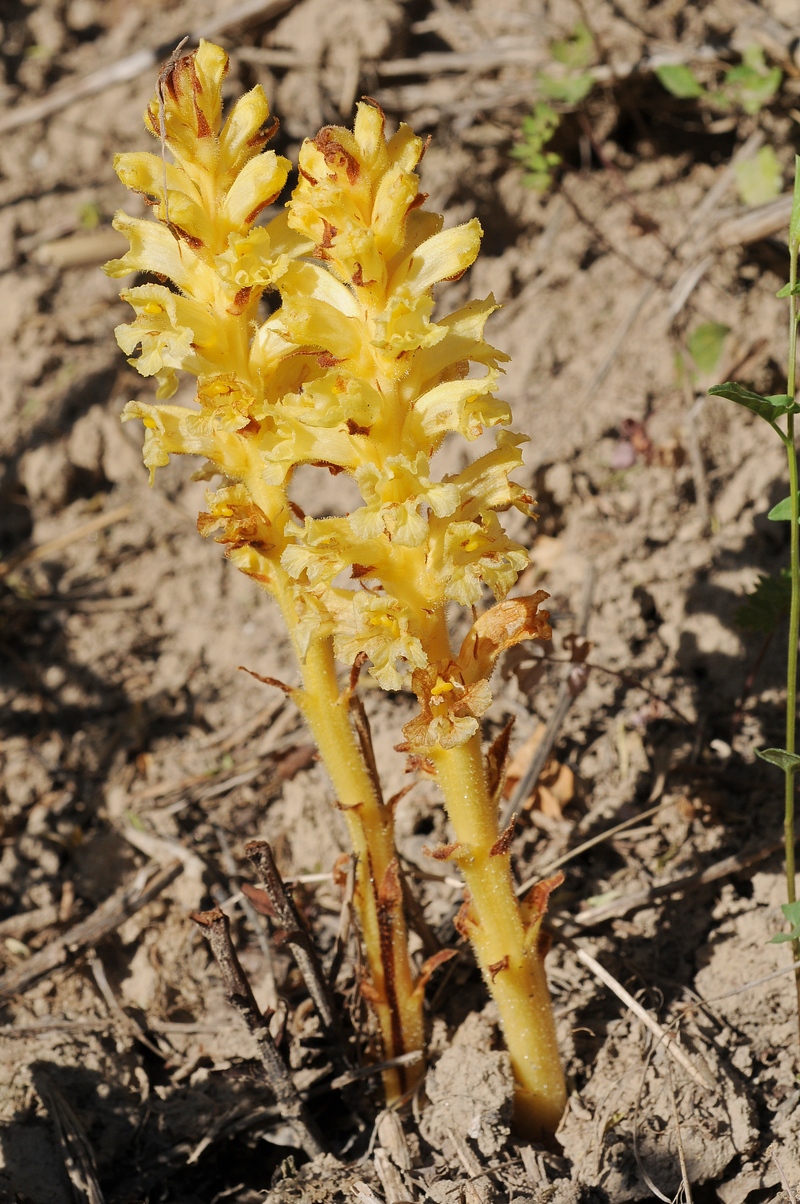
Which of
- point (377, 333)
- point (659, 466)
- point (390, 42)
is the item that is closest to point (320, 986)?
point (377, 333)

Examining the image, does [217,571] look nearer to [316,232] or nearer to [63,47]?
[316,232]

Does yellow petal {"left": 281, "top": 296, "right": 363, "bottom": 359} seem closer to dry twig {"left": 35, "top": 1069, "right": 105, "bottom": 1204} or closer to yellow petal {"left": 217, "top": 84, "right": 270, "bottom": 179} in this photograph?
yellow petal {"left": 217, "top": 84, "right": 270, "bottom": 179}

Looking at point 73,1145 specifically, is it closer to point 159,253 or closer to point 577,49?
point 159,253

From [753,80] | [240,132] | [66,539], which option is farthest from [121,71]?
[240,132]

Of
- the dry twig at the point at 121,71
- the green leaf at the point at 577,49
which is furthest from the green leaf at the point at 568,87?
the dry twig at the point at 121,71

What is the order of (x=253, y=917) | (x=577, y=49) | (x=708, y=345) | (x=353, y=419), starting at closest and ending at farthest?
1. (x=353, y=419)
2. (x=253, y=917)
3. (x=708, y=345)
4. (x=577, y=49)

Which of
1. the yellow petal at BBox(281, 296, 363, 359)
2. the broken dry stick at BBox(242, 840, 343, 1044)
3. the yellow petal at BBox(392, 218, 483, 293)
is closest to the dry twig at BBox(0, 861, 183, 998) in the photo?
the broken dry stick at BBox(242, 840, 343, 1044)
